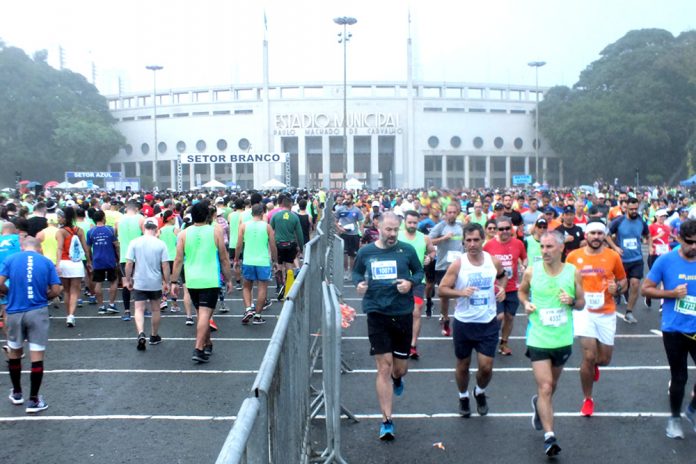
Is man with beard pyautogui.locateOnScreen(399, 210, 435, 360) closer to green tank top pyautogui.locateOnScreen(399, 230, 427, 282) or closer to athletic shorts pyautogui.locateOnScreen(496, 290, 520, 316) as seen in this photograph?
green tank top pyautogui.locateOnScreen(399, 230, 427, 282)

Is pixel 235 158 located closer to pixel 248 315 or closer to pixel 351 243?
pixel 351 243

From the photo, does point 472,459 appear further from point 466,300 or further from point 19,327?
point 19,327

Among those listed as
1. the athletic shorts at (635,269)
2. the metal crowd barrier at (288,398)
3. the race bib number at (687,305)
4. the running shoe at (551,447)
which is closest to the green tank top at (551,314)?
the running shoe at (551,447)

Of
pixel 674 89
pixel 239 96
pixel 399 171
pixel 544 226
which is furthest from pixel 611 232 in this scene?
pixel 239 96

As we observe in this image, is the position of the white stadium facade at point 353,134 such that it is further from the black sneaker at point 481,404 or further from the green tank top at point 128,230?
the black sneaker at point 481,404

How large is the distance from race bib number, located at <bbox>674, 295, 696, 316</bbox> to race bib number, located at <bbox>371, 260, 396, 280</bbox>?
2.37m

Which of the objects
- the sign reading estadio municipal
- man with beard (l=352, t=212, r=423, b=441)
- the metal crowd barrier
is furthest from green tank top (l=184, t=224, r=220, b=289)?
the sign reading estadio municipal

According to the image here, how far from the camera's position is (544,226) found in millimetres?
10945

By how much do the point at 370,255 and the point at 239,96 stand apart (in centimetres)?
8021

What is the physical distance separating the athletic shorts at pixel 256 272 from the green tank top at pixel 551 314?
19.2ft

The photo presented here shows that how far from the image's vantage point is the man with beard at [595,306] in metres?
6.88

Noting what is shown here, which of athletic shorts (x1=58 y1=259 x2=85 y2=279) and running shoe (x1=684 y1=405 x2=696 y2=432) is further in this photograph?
athletic shorts (x1=58 y1=259 x2=85 y2=279)

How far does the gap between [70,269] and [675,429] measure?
29.0ft

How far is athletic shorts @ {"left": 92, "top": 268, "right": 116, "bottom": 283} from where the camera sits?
12.8 m
